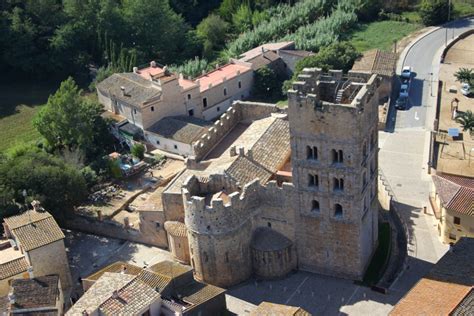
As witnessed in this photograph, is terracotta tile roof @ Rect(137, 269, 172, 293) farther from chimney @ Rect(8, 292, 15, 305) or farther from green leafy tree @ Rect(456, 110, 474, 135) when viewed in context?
green leafy tree @ Rect(456, 110, 474, 135)

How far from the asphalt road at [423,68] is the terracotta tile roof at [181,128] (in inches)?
887

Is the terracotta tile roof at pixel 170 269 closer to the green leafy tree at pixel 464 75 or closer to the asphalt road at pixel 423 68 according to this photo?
the asphalt road at pixel 423 68

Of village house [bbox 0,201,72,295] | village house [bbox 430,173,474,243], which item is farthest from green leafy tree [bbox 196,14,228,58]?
village house [bbox 430,173,474,243]

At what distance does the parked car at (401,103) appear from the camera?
269 ft

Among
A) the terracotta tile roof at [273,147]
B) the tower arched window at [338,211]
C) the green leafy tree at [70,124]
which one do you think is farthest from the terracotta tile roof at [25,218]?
the tower arched window at [338,211]

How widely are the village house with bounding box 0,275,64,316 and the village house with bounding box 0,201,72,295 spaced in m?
1.80

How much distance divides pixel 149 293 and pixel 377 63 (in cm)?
4959

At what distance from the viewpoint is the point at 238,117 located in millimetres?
67625

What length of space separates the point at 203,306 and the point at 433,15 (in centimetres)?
7544

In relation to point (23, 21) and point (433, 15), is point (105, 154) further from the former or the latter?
Result: point (433, 15)

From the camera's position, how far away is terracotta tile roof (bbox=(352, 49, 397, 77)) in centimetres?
8481

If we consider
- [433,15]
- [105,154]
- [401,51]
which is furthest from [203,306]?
[433,15]

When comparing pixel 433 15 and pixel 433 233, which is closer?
pixel 433 233

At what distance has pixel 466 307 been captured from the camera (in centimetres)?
4384
